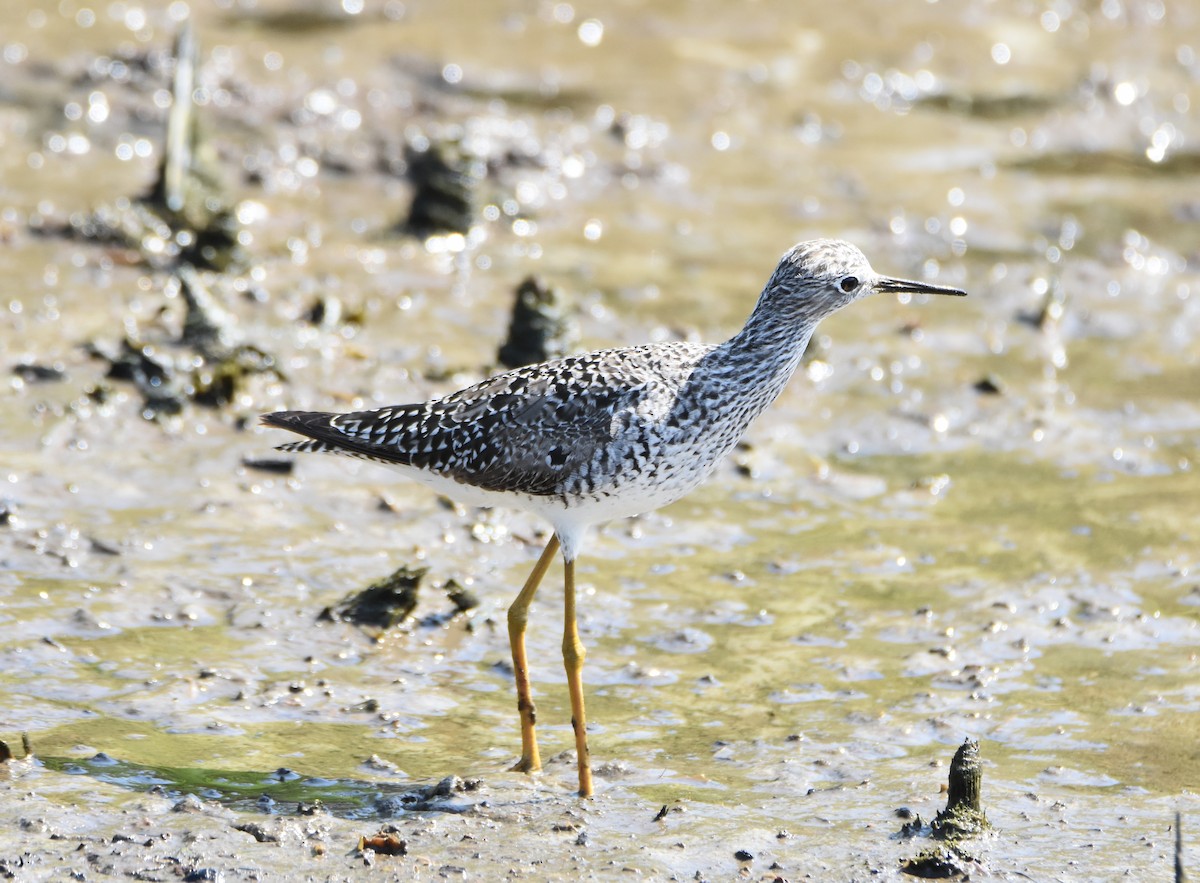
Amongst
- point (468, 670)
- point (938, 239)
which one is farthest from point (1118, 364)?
point (468, 670)

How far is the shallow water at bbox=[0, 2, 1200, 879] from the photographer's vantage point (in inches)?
252

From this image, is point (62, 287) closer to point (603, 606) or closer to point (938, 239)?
point (603, 606)

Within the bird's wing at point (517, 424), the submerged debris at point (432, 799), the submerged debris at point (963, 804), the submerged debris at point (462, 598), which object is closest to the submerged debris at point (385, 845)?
the submerged debris at point (432, 799)

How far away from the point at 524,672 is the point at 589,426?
3.64 feet

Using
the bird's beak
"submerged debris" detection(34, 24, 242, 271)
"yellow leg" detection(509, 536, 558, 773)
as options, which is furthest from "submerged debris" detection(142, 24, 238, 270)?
the bird's beak

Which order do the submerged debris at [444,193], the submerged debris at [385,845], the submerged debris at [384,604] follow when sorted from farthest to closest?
the submerged debris at [444,193] → the submerged debris at [384,604] → the submerged debris at [385,845]

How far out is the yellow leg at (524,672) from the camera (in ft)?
21.6

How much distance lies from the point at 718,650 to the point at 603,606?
27.5 inches

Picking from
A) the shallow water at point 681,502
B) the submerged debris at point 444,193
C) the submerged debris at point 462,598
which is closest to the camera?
the shallow water at point 681,502

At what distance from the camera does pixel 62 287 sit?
10570mm

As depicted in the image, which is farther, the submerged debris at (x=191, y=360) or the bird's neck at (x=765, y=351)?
the submerged debris at (x=191, y=360)

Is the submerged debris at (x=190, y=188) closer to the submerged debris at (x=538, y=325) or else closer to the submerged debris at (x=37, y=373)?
the submerged debris at (x=37, y=373)

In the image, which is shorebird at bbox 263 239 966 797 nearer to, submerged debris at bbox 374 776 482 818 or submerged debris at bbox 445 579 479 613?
submerged debris at bbox 374 776 482 818

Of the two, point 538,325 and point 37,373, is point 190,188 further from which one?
point 538,325
